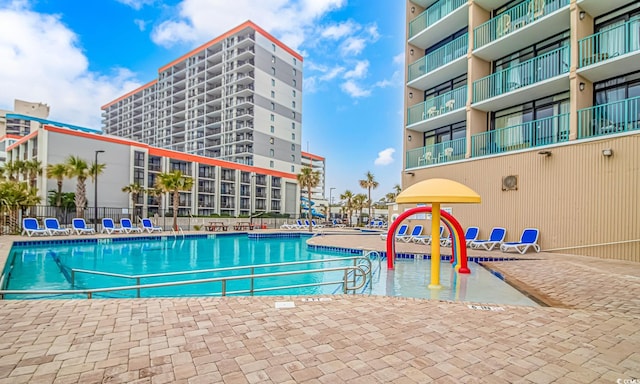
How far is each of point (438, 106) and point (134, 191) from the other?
2984cm

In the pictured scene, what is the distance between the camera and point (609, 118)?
11539 millimetres

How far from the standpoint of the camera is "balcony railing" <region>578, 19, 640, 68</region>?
1095 centimetres

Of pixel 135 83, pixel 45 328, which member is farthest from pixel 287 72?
pixel 45 328

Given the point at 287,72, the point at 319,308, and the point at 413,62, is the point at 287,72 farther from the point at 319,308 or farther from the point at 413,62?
the point at 319,308

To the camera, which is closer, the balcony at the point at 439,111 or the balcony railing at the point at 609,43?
the balcony railing at the point at 609,43

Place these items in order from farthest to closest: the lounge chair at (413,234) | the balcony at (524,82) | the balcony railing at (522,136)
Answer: the lounge chair at (413,234) < the balcony at (524,82) < the balcony railing at (522,136)

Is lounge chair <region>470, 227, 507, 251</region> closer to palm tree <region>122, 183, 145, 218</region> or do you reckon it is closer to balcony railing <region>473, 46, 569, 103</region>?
balcony railing <region>473, 46, 569, 103</region>

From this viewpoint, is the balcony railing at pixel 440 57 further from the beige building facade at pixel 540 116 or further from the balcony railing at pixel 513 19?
the balcony railing at pixel 513 19

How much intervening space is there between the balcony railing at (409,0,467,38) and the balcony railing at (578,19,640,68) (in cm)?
677

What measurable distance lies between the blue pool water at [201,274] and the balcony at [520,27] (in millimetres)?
10269

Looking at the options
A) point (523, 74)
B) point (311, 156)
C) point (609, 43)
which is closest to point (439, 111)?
point (523, 74)

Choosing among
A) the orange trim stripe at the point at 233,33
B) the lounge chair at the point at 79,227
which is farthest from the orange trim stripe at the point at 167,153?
the orange trim stripe at the point at 233,33

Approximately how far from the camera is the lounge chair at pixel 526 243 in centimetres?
1250

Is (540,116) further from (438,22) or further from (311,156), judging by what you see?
(311,156)
